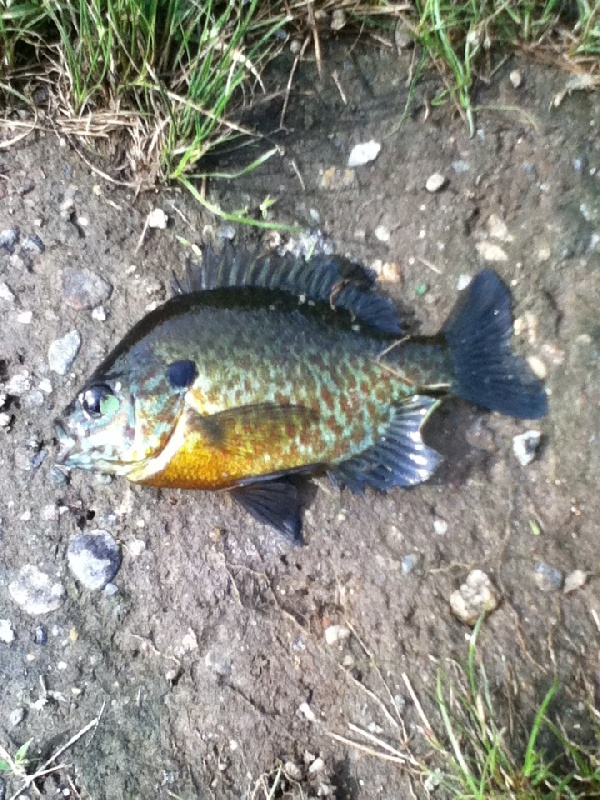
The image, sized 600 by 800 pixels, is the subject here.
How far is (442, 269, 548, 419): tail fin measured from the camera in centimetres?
275

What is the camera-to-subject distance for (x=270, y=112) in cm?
302

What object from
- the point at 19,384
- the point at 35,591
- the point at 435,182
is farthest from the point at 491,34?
the point at 35,591

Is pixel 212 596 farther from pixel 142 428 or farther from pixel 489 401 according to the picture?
pixel 489 401

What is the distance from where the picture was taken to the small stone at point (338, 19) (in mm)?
2965

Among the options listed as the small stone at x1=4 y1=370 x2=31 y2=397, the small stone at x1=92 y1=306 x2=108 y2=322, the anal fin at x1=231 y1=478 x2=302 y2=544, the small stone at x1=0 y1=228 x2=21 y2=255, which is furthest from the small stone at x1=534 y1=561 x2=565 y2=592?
the small stone at x1=0 y1=228 x2=21 y2=255

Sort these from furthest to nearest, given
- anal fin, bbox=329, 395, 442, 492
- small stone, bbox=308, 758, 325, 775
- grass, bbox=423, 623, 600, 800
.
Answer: anal fin, bbox=329, 395, 442, 492 → small stone, bbox=308, 758, 325, 775 → grass, bbox=423, 623, 600, 800

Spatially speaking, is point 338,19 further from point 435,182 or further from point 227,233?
point 227,233

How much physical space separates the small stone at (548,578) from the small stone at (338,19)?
2.40 m

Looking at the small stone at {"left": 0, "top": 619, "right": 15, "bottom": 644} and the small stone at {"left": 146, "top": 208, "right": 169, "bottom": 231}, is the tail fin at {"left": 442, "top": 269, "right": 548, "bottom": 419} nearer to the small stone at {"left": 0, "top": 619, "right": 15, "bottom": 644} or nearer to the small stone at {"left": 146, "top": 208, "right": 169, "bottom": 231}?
the small stone at {"left": 146, "top": 208, "right": 169, "bottom": 231}

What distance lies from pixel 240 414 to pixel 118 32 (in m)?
1.56

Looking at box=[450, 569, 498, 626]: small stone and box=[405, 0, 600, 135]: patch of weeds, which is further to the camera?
box=[405, 0, 600, 135]: patch of weeds

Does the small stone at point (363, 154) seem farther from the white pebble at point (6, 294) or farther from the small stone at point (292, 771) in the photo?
the small stone at point (292, 771)

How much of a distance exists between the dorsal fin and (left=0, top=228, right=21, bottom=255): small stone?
2.35 feet

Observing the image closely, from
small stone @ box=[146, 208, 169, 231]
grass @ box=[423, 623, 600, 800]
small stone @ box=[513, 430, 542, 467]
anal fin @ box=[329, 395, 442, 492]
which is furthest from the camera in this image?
small stone @ box=[146, 208, 169, 231]
